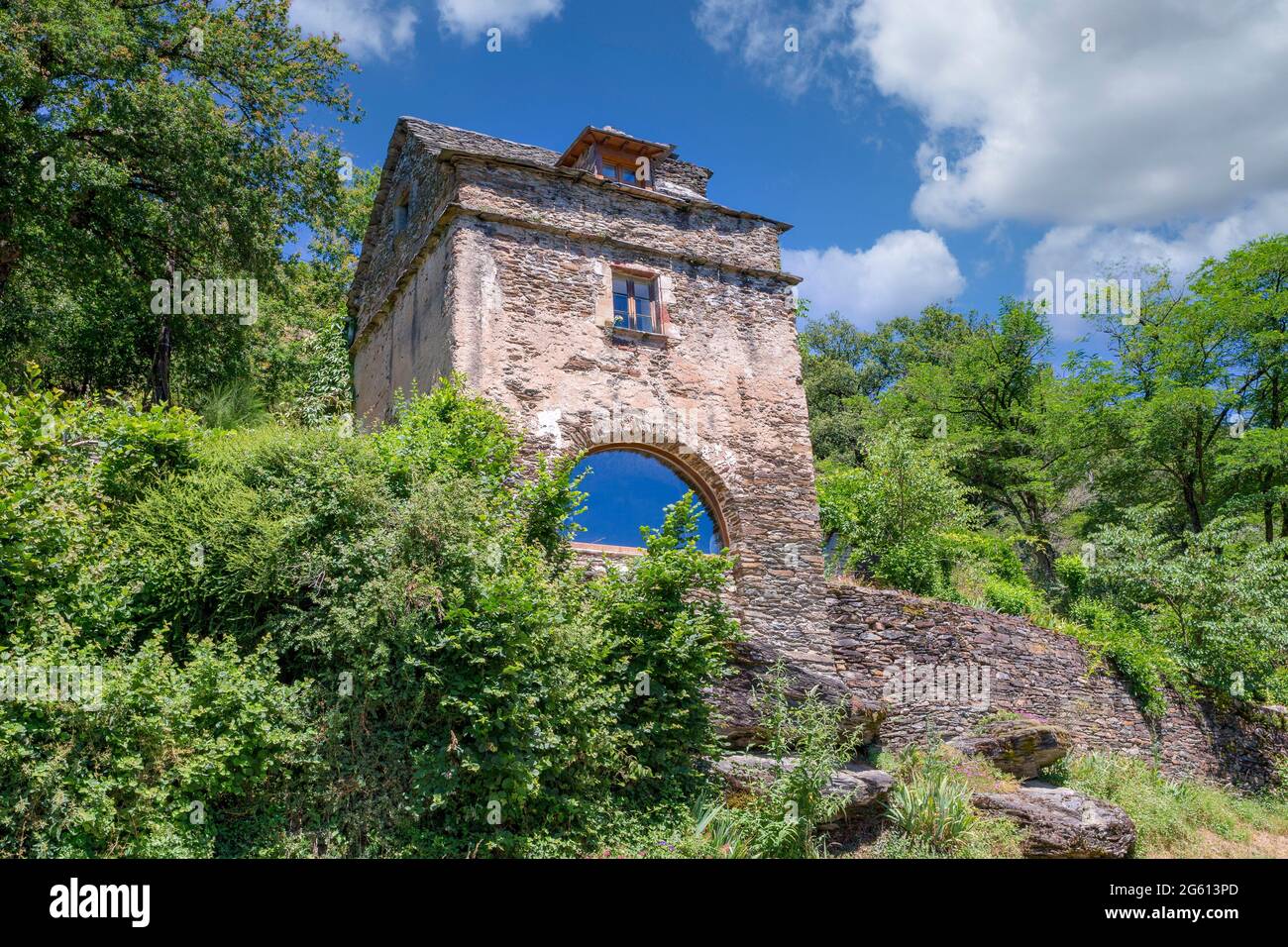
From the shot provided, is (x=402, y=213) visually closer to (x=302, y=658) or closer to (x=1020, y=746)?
(x=302, y=658)

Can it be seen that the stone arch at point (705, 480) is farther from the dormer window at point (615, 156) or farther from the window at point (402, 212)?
the window at point (402, 212)

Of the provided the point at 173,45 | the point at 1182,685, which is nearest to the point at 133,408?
the point at 173,45

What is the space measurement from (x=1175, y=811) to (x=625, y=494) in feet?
34.3

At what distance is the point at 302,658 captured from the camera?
8781mm

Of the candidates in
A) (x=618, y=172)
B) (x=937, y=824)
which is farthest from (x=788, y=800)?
(x=618, y=172)

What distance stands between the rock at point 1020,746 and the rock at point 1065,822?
1057 mm

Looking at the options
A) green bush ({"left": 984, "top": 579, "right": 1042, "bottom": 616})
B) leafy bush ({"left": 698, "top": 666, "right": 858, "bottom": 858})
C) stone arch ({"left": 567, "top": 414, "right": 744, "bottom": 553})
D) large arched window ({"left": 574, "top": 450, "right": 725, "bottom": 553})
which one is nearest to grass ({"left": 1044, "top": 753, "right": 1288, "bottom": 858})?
green bush ({"left": 984, "top": 579, "right": 1042, "bottom": 616})

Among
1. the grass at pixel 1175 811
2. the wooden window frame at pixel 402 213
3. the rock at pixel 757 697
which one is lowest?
the grass at pixel 1175 811

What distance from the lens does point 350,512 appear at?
9.16 metres

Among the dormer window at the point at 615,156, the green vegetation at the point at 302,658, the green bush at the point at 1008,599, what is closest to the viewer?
the green vegetation at the point at 302,658

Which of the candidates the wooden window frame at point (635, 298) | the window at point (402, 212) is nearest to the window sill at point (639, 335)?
the wooden window frame at point (635, 298)

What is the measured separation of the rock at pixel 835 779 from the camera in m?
10.8

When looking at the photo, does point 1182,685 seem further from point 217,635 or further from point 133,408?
point 133,408
